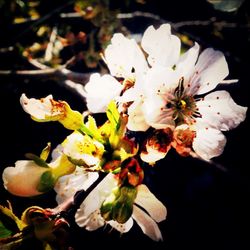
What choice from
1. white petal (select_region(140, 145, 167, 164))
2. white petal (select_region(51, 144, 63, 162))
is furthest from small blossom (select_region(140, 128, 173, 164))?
white petal (select_region(51, 144, 63, 162))

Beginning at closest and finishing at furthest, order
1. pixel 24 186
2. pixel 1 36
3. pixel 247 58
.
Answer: pixel 24 186 < pixel 1 36 < pixel 247 58

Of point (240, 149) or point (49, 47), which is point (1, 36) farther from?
point (240, 149)

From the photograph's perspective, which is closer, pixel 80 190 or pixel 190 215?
pixel 80 190

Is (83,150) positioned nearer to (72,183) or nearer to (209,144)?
(72,183)

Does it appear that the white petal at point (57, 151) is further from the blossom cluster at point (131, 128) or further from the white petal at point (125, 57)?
the white petal at point (125, 57)

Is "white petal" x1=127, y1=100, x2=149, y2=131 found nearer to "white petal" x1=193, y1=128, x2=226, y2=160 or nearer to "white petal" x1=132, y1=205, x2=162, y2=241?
"white petal" x1=193, y1=128, x2=226, y2=160

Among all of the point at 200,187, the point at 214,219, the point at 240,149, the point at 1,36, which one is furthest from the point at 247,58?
the point at 1,36

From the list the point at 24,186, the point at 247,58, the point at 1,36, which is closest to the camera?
the point at 24,186
